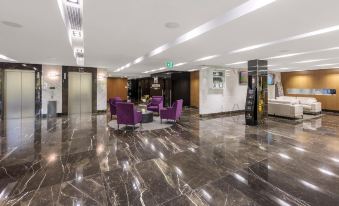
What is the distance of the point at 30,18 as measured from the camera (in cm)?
356

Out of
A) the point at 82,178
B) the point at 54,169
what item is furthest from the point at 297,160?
the point at 54,169

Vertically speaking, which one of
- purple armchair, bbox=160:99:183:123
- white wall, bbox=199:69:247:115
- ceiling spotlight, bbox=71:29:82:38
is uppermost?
ceiling spotlight, bbox=71:29:82:38

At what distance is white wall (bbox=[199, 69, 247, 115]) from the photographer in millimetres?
10305

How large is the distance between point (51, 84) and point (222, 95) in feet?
32.5

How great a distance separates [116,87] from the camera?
747 inches

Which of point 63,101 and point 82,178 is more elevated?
point 63,101

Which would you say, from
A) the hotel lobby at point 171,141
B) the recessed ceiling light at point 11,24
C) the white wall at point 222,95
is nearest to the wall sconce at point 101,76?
the hotel lobby at point 171,141

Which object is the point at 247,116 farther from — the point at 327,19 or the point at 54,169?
the point at 54,169

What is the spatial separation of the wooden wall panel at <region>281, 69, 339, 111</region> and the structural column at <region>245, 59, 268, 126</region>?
7516 mm

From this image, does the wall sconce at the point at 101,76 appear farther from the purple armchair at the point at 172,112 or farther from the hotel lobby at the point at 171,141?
the purple armchair at the point at 172,112

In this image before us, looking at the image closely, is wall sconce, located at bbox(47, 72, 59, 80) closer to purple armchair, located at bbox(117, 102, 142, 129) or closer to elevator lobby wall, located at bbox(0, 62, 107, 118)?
elevator lobby wall, located at bbox(0, 62, 107, 118)

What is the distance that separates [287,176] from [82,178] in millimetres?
3525

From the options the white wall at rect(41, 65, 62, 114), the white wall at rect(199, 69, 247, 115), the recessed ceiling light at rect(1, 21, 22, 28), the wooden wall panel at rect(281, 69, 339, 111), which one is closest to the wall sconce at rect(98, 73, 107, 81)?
the white wall at rect(41, 65, 62, 114)

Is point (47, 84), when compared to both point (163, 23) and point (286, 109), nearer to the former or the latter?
point (163, 23)
